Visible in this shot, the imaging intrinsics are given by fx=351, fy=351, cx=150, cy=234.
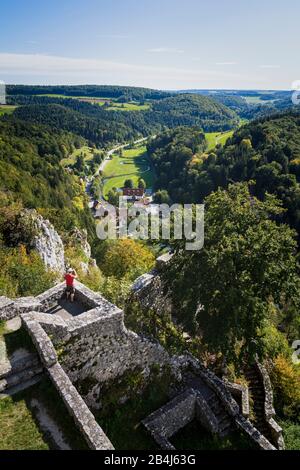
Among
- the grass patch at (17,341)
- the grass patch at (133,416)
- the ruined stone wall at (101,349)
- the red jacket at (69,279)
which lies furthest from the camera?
the red jacket at (69,279)

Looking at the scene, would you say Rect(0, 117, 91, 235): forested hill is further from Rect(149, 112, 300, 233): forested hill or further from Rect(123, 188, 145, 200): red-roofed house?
Rect(149, 112, 300, 233): forested hill

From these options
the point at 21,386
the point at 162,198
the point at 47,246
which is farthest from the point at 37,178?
the point at 21,386

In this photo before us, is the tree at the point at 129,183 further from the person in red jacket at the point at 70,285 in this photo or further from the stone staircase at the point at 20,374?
the stone staircase at the point at 20,374

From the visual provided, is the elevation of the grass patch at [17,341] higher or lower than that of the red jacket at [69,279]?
lower

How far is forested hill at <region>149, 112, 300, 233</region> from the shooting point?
75688 mm

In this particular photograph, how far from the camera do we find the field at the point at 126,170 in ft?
504

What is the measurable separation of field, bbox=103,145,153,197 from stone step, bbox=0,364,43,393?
129922 millimetres

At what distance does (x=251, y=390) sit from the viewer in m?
20.2

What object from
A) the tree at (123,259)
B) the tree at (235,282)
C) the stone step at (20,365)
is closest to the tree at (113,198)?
the tree at (123,259)

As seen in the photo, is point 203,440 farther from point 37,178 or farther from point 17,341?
point 37,178

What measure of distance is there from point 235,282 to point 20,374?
1036 cm

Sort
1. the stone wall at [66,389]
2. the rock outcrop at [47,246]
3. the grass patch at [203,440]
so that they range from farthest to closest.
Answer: the rock outcrop at [47,246] < the grass patch at [203,440] < the stone wall at [66,389]

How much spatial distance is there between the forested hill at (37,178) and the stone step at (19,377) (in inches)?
1635
